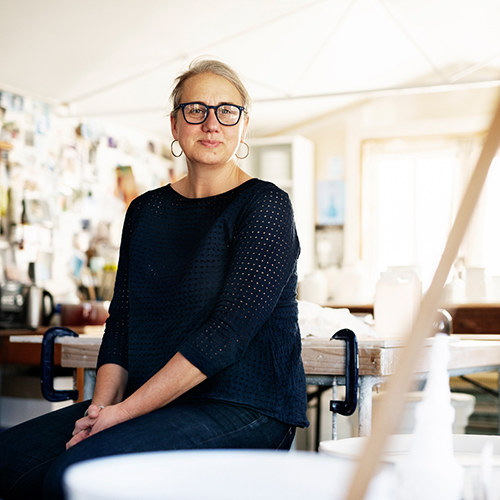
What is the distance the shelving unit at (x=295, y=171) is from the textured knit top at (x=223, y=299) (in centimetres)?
454

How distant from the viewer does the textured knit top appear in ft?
3.55

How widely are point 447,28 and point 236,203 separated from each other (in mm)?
4017

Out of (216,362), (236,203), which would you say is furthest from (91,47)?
(216,362)

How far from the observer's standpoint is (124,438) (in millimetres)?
901

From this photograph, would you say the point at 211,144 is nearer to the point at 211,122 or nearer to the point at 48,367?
the point at 211,122

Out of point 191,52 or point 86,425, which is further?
point 191,52

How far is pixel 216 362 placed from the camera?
1.06 meters

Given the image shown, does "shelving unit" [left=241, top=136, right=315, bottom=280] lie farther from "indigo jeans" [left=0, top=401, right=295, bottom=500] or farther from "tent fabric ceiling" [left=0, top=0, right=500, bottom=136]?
"indigo jeans" [left=0, top=401, right=295, bottom=500]

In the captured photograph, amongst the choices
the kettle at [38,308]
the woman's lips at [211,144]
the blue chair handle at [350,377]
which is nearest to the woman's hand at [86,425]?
the blue chair handle at [350,377]

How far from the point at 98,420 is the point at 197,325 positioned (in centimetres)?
23

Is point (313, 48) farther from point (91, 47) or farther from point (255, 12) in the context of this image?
point (91, 47)

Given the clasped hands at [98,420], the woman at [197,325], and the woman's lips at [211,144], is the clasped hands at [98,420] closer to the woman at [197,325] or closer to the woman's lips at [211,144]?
the woman at [197,325]

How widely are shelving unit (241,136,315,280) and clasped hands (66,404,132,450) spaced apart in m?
4.81

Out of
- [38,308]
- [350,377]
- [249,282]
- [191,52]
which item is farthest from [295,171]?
[249,282]
